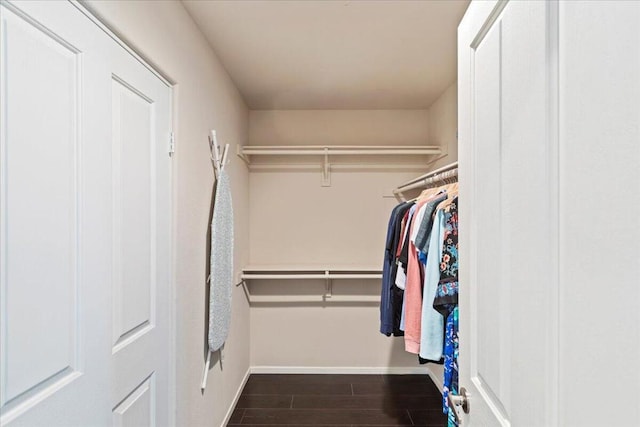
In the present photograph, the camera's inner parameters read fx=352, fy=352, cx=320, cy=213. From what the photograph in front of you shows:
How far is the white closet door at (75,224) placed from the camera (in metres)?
0.77

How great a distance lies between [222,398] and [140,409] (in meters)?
1.14

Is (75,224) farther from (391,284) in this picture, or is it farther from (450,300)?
(391,284)

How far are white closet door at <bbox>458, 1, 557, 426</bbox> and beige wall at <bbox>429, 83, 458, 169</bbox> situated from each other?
1.78m

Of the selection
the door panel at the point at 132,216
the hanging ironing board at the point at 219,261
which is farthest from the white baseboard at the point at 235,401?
the door panel at the point at 132,216

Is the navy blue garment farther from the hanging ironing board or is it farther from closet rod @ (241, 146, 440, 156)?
the hanging ironing board

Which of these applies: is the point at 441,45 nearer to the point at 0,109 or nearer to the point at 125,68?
the point at 125,68

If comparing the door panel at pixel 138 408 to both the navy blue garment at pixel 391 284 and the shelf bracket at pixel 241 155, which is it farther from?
the shelf bracket at pixel 241 155

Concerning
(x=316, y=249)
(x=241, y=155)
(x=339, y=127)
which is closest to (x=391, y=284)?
(x=316, y=249)

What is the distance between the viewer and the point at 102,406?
1.07m

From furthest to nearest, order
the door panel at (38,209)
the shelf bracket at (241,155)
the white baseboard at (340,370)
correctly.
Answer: the white baseboard at (340,370), the shelf bracket at (241,155), the door panel at (38,209)

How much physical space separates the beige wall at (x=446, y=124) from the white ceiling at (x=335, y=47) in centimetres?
8

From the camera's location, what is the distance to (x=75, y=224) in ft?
3.12

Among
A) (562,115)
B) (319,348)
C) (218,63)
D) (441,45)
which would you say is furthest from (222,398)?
(441,45)

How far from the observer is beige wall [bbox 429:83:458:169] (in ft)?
8.78
